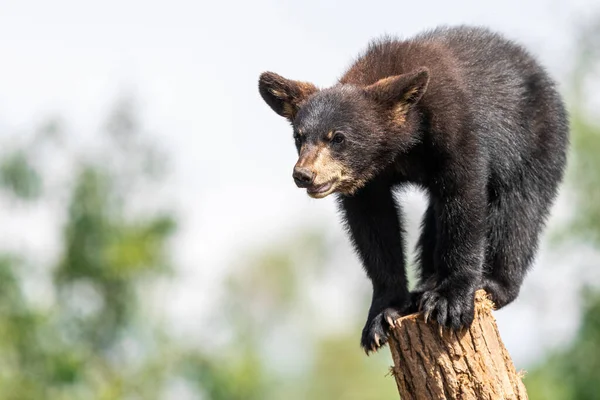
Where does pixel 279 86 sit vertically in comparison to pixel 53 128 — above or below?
below

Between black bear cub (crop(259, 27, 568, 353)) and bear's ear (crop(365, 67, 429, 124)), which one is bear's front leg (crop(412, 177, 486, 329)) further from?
bear's ear (crop(365, 67, 429, 124))

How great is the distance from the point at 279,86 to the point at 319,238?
56.2 meters

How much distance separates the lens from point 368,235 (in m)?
9.60

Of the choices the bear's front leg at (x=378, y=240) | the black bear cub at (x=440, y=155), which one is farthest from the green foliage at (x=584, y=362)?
the bear's front leg at (x=378, y=240)

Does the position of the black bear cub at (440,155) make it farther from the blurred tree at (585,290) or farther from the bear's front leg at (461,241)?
the blurred tree at (585,290)

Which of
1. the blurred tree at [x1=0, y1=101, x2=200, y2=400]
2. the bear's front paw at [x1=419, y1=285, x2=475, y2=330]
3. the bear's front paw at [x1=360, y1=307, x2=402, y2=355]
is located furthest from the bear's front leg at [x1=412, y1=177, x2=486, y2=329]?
the blurred tree at [x1=0, y1=101, x2=200, y2=400]

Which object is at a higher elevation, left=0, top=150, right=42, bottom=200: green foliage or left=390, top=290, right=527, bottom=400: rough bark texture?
left=0, top=150, right=42, bottom=200: green foliage

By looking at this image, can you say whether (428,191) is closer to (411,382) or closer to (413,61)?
(413,61)

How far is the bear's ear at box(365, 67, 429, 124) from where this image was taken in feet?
29.0

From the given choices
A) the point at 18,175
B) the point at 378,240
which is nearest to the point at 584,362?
the point at 18,175

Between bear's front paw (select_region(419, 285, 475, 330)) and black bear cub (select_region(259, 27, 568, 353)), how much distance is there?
1cm

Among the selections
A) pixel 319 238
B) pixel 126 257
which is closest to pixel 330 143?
pixel 126 257

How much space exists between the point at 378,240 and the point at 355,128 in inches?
44.5

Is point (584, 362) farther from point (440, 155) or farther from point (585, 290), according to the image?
point (440, 155)
